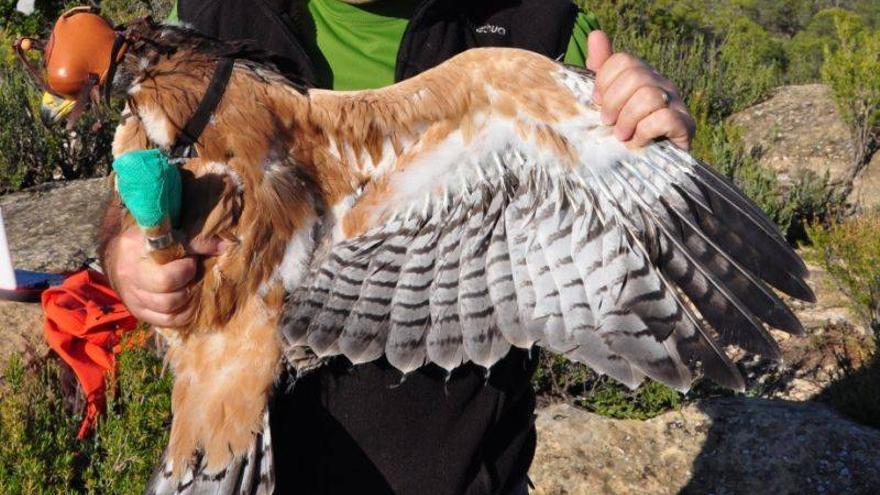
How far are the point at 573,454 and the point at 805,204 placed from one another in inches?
204

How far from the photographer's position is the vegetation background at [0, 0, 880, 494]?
3.62m

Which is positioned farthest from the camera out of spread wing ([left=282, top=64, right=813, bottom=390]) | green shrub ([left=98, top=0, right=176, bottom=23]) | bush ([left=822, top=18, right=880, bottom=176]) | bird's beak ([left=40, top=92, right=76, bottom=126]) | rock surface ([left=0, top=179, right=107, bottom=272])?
bush ([left=822, top=18, right=880, bottom=176])

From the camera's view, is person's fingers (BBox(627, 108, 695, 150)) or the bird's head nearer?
the bird's head

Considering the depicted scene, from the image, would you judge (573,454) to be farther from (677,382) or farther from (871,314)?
(677,382)

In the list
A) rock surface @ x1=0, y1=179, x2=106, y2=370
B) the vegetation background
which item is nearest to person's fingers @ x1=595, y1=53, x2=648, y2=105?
the vegetation background

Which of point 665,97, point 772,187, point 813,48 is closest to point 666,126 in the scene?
point 665,97

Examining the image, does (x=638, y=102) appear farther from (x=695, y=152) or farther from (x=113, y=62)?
(x=695, y=152)

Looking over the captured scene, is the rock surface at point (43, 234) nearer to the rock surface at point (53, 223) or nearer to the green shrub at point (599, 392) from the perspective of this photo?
the rock surface at point (53, 223)

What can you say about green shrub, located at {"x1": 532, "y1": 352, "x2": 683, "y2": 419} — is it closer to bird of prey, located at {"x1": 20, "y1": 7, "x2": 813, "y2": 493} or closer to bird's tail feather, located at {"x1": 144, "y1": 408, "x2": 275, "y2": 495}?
bird of prey, located at {"x1": 20, "y1": 7, "x2": 813, "y2": 493}

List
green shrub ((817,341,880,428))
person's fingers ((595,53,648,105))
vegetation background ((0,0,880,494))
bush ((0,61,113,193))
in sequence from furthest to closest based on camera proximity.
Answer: bush ((0,61,113,193)), green shrub ((817,341,880,428)), vegetation background ((0,0,880,494)), person's fingers ((595,53,648,105))

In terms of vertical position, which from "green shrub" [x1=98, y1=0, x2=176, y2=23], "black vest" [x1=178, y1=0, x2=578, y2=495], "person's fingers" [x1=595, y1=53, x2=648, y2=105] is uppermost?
"person's fingers" [x1=595, y1=53, x2=648, y2=105]

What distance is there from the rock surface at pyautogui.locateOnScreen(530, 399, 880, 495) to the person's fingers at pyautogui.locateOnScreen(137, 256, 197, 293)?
155 inches

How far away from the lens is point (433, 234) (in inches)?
114

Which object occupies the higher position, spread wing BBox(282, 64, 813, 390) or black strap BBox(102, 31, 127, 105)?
black strap BBox(102, 31, 127, 105)
